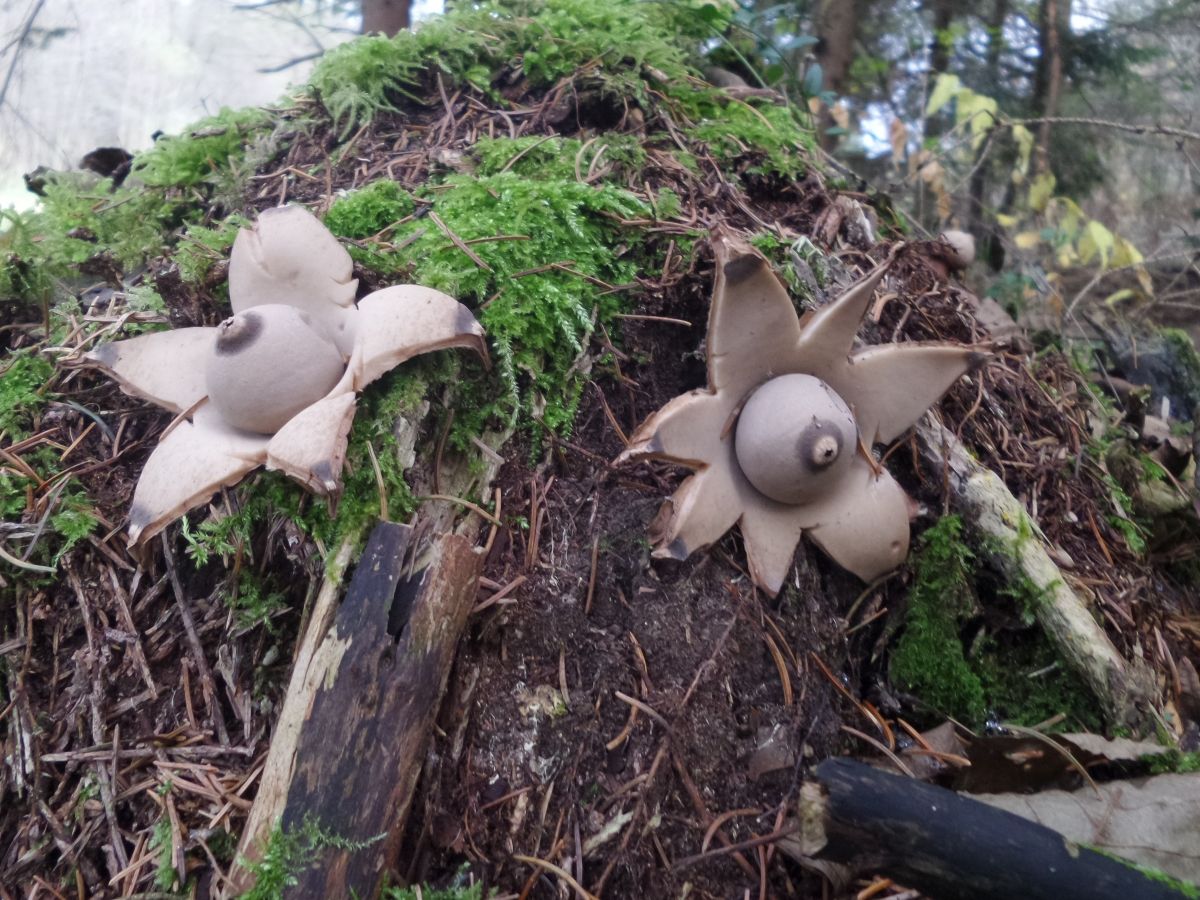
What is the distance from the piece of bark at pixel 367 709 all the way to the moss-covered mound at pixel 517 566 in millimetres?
55

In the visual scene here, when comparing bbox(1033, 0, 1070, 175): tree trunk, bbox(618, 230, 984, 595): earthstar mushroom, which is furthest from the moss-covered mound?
bbox(1033, 0, 1070, 175): tree trunk

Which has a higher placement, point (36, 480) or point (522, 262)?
point (522, 262)

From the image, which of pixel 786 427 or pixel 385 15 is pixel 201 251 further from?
pixel 385 15

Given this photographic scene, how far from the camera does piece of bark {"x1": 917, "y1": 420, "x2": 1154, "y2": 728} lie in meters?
1.66

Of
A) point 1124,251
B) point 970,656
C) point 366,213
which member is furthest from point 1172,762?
point 1124,251

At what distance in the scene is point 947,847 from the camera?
115 centimetres

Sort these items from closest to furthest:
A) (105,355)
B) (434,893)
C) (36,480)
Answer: (434,893) < (105,355) < (36,480)

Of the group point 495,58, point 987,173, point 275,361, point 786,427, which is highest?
point 495,58

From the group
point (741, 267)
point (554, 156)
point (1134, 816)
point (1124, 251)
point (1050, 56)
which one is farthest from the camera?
point (1050, 56)

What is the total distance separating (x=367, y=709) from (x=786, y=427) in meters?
0.97

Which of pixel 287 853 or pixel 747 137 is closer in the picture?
pixel 287 853

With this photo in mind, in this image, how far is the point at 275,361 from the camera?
1606 mm

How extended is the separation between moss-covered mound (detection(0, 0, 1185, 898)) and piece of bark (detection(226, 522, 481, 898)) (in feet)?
0.18

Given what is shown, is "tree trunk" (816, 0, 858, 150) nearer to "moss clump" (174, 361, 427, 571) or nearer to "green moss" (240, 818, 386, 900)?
"moss clump" (174, 361, 427, 571)
